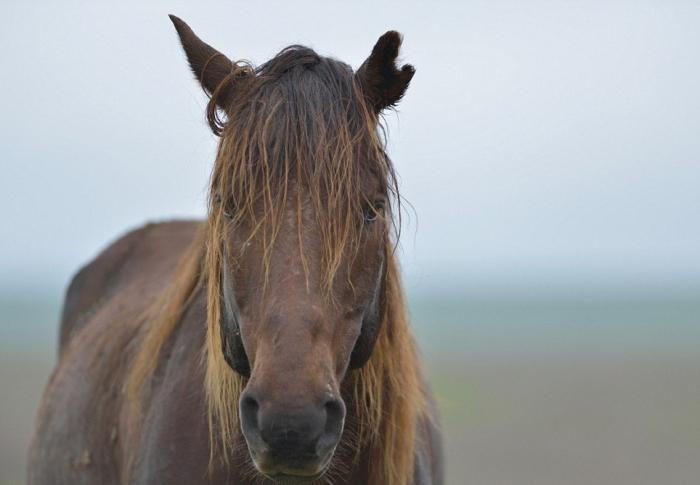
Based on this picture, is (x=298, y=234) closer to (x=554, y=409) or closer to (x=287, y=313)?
(x=287, y=313)

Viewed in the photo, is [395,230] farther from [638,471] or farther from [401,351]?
[638,471]

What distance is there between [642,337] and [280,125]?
2179 inches

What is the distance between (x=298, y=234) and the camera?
10.00 feet

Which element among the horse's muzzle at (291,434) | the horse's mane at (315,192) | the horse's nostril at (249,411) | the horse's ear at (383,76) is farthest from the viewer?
the horse's ear at (383,76)

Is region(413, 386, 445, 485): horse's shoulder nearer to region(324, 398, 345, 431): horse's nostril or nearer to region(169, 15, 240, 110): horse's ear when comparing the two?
region(324, 398, 345, 431): horse's nostril

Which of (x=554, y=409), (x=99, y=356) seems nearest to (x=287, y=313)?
(x=99, y=356)

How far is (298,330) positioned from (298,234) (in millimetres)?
346

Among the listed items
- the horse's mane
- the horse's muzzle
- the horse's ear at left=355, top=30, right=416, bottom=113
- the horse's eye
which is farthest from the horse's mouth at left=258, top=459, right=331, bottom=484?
the horse's ear at left=355, top=30, right=416, bottom=113

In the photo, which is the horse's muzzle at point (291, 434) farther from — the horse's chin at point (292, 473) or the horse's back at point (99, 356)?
the horse's back at point (99, 356)

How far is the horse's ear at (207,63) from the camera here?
3.56m

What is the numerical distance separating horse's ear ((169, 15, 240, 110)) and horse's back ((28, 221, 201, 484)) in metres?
1.61

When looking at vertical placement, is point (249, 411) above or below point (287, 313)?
below

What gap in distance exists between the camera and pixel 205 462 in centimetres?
357

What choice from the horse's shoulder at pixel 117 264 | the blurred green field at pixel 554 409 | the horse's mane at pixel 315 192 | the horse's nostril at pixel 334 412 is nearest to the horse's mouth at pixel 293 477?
the horse's nostril at pixel 334 412
